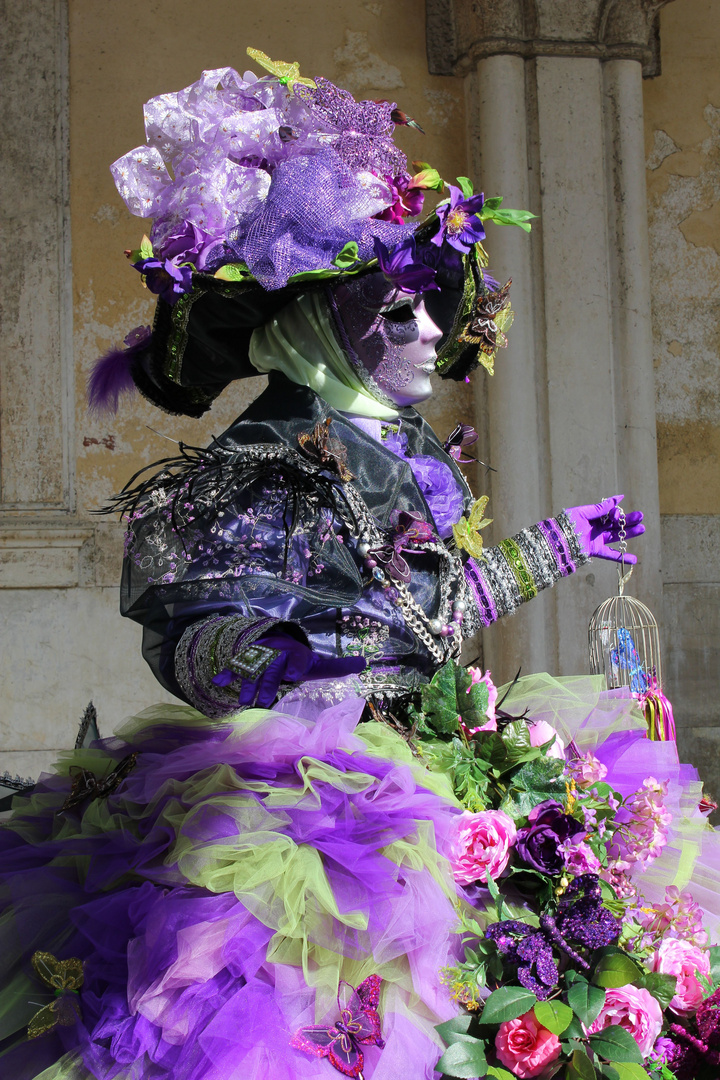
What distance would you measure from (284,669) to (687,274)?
314 cm

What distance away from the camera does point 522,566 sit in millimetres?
1716

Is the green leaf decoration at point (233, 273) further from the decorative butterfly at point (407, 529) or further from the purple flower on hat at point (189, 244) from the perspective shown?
the decorative butterfly at point (407, 529)

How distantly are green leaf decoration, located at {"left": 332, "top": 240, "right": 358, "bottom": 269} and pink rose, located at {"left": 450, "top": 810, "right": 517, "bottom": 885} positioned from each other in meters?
0.79

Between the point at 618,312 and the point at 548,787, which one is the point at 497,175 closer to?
the point at 618,312

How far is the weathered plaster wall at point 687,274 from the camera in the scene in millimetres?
3600

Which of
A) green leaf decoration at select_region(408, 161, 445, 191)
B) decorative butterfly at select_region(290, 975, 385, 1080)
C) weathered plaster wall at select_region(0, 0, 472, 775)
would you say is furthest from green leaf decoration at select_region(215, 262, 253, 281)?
weathered plaster wall at select_region(0, 0, 472, 775)

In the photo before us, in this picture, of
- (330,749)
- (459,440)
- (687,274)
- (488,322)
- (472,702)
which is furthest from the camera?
(687,274)

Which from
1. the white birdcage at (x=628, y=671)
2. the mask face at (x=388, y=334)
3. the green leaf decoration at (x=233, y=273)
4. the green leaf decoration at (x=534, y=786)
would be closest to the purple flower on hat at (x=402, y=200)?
the mask face at (x=388, y=334)

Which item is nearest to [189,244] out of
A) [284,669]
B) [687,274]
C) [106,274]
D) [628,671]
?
[284,669]

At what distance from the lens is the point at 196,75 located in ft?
11.1

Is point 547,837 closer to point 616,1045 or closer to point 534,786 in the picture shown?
point 534,786

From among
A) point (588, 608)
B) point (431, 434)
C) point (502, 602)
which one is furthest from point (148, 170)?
point (588, 608)

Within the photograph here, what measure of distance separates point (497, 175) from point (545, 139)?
0.69ft

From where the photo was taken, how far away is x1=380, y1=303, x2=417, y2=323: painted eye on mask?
147 cm
